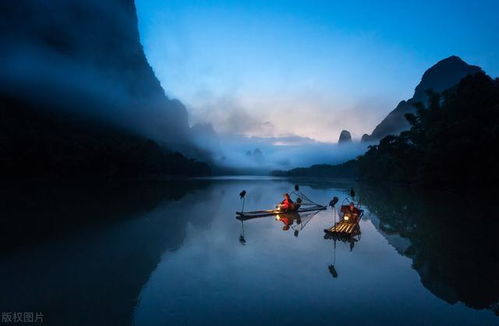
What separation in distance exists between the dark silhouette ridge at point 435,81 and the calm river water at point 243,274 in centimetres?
18259

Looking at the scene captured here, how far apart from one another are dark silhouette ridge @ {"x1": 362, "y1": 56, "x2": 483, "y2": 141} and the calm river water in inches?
7189

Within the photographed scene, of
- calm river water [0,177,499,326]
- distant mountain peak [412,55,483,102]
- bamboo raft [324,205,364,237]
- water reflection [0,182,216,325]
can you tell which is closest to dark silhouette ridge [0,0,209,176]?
water reflection [0,182,216,325]

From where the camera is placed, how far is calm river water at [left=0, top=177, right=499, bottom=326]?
7129 millimetres

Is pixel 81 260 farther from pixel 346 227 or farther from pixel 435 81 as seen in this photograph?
pixel 435 81

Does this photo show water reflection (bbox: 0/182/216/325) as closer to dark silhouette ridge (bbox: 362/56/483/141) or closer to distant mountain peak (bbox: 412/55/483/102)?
dark silhouette ridge (bbox: 362/56/483/141)

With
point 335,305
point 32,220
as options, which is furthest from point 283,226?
point 32,220

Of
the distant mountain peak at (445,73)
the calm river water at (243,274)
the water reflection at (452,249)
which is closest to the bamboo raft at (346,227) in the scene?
the calm river water at (243,274)

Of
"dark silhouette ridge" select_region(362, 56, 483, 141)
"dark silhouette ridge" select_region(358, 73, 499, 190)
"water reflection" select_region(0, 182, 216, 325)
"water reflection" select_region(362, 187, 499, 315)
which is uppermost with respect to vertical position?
"dark silhouette ridge" select_region(362, 56, 483, 141)

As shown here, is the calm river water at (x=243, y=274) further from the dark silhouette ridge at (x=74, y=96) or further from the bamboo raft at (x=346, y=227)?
the dark silhouette ridge at (x=74, y=96)

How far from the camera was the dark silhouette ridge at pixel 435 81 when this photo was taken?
172 meters

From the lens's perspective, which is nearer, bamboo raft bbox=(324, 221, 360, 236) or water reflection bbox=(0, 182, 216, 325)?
water reflection bbox=(0, 182, 216, 325)

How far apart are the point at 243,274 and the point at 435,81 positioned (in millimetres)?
213072

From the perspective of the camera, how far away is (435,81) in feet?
587

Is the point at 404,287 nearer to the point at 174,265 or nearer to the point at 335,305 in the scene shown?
the point at 335,305
